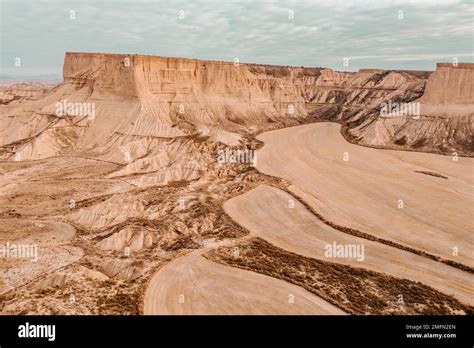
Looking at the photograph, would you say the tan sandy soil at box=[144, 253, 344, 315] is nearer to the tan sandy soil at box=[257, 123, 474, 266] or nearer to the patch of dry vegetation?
the patch of dry vegetation

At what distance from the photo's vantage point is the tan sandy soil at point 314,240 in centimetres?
2067

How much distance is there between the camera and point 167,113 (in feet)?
197

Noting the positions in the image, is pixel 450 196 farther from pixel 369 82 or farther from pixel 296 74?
pixel 296 74

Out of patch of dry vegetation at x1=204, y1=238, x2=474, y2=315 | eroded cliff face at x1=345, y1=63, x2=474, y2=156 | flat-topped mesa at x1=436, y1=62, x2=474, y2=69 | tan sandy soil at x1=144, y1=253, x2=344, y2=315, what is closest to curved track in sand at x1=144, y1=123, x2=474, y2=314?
tan sandy soil at x1=144, y1=253, x2=344, y2=315

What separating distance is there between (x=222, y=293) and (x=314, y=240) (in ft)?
30.0

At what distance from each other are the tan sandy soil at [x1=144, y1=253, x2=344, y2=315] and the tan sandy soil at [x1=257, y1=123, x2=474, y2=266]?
34.2ft

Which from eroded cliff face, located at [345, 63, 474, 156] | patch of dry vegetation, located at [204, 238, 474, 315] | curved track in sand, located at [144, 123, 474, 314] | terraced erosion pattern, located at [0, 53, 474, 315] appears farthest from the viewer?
eroded cliff face, located at [345, 63, 474, 156]

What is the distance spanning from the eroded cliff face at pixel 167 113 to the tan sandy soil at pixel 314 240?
21.8 meters

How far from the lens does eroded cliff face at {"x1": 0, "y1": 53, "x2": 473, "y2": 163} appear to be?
52431 millimetres

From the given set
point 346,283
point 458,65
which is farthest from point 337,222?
point 458,65

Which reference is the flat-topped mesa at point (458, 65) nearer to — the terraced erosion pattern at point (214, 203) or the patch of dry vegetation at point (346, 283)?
the terraced erosion pattern at point (214, 203)

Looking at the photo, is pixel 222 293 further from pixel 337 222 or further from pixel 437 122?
pixel 437 122

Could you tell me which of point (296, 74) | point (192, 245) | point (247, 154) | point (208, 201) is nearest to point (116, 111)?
point (247, 154)
